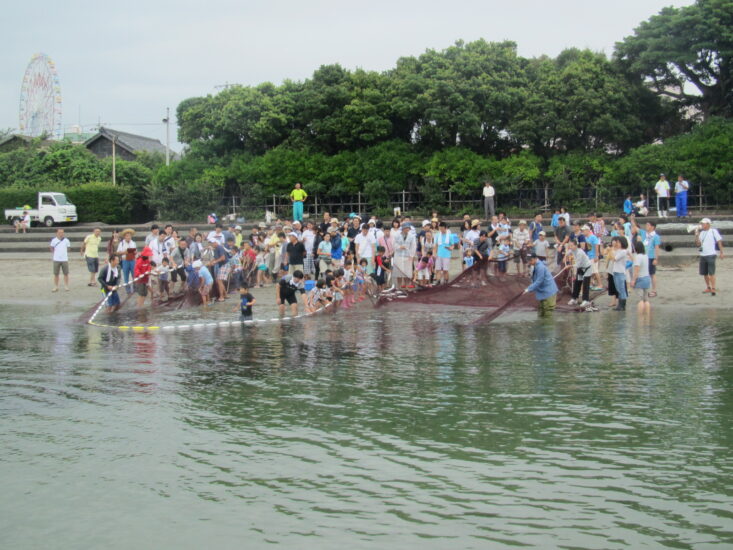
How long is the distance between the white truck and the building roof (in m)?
20.8

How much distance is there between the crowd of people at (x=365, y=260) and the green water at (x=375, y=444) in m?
3.08

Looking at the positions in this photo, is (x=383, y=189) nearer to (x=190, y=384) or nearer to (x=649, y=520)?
(x=190, y=384)

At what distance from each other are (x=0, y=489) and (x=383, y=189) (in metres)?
29.3

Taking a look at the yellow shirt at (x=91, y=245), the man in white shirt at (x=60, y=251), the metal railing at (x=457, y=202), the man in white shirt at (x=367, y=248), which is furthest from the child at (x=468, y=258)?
the metal railing at (x=457, y=202)

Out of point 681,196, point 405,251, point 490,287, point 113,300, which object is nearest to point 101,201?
point 113,300

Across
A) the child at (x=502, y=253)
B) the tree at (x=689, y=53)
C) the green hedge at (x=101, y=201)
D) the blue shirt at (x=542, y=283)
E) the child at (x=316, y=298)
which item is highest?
the tree at (x=689, y=53)

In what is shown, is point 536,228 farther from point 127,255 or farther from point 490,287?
point 127,255

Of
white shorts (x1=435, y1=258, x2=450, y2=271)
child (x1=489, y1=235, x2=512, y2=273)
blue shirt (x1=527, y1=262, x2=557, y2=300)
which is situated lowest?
blue shirt (x1=527, y1=262, x2=557, y2=300)

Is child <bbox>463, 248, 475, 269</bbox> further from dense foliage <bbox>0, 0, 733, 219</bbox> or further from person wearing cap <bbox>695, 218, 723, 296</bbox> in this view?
dense foliage <bbox>0, 0, 733, 219</bbox>

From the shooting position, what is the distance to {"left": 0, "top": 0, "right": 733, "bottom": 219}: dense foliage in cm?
3331

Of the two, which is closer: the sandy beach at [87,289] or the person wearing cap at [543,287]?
the person wearing cap at [543,287]

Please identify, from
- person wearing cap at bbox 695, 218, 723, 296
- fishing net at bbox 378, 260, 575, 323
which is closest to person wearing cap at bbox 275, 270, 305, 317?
fishing net at bbox 378, 260, 575, 323

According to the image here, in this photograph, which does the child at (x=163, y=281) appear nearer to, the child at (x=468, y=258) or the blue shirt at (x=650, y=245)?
the child at (x=468, y=258)

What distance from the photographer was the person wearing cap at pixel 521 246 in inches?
711
